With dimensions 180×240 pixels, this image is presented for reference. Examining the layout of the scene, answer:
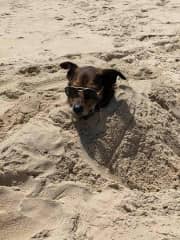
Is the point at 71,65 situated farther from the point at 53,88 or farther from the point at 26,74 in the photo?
the point at 26,74

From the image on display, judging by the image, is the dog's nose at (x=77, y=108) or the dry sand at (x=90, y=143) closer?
the dry sand at (x=90, y=143)

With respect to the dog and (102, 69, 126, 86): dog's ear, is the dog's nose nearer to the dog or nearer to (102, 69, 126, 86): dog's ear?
the dog

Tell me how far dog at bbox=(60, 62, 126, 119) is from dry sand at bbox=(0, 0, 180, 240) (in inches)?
4.6

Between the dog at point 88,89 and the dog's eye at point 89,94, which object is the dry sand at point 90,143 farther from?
the dog's eye at point 89,94

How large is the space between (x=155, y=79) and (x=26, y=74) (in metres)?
1.52

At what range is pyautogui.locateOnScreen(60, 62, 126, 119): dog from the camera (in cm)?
518

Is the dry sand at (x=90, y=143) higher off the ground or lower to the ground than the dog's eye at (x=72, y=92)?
lower

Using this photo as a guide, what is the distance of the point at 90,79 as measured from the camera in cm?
531

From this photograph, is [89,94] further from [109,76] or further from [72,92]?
[109,76]

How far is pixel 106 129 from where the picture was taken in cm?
535

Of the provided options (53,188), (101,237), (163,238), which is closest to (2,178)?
(53,188)

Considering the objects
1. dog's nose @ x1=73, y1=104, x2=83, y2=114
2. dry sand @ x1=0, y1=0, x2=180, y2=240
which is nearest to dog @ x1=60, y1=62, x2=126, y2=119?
dog's nose @ x1=73, y1=104, x2=83, y2=114

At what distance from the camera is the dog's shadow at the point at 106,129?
203 inches

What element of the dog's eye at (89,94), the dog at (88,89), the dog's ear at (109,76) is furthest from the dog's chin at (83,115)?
the dog's ear at (109,76)
